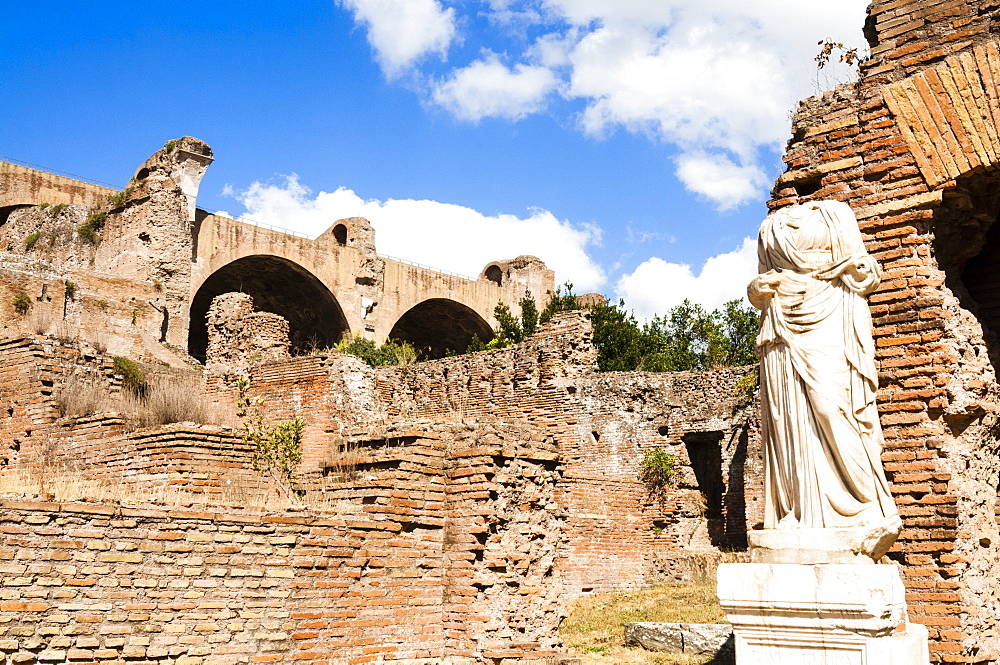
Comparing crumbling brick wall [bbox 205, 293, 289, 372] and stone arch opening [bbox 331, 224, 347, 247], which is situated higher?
stone arch opening [bbox 331, 224, 347, 247]

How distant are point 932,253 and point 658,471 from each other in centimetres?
1189

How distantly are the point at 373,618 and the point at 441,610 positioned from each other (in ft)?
2.32

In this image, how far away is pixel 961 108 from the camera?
6555 millimetres

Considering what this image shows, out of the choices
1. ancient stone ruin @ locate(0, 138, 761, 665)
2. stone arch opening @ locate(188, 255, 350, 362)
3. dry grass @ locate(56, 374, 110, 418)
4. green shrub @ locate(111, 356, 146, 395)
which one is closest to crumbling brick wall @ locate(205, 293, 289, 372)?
ancient stone ruin @ locate(0, 138, 761, 665)

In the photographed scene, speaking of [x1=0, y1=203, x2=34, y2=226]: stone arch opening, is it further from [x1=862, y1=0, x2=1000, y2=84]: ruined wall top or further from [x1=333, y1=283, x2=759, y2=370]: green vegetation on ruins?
[x1=862, y1=0, x2=1000, y2=84]: ruined wall top

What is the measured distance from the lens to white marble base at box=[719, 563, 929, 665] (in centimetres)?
429

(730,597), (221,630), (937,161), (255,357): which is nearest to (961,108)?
(937,161)

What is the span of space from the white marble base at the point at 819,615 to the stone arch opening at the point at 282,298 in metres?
25.8

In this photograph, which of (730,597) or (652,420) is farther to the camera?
(652,420)

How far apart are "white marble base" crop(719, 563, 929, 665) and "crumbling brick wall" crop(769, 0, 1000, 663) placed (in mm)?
1640

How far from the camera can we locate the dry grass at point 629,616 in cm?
992

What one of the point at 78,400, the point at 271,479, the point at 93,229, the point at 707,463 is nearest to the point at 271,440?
the point at 78,400

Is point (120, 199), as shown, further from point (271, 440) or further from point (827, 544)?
point (827, 544)

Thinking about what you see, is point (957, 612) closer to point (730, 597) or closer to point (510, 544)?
point (730, 597)
